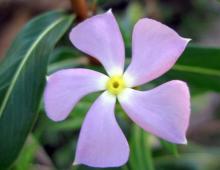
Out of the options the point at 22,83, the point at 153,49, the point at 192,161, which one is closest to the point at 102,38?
the point at 153,49

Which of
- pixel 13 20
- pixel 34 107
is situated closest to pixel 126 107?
pixel 34 107

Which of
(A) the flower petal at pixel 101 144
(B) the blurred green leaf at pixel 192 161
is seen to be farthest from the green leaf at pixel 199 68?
(B) the blurred green leaf at pixel 192 161

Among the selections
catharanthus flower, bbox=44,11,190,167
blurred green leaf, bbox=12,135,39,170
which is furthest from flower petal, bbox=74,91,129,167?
blurred green leaf, bbox=12,135,39,170

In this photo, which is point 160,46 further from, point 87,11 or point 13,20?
point 13,20

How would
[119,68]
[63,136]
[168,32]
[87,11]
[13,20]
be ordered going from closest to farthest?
[168,32]
[119,68]
[87,11]
[63,136]
[13,20]

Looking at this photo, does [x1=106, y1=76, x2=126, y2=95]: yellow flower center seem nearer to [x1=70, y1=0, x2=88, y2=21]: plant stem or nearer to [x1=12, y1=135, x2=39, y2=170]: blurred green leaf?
[x1=70, y1=0, x2=88, y2=21]: plant stem

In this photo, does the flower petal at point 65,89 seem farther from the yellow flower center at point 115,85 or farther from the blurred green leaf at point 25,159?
the blurred green leaf at point 25,159

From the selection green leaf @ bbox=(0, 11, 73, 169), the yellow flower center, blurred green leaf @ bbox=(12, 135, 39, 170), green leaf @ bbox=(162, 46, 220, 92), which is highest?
the yellow flower center

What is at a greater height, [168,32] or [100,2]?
[168,32]
